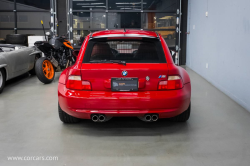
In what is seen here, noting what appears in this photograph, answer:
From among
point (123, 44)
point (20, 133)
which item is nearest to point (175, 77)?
point (123, 44)

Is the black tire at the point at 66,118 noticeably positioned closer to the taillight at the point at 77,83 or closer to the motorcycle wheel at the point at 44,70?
the taillight at the point at 77,83

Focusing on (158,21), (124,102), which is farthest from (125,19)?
(124,102)

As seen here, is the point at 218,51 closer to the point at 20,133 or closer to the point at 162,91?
the point at 162,91

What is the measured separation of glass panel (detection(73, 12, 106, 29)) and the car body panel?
3.62m

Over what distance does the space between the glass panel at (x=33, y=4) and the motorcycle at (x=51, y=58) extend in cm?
479

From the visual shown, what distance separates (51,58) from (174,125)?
15.4ft

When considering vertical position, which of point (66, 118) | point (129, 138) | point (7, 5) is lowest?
point (129, 138)

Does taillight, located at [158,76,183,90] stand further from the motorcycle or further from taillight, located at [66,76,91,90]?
the motorcycle

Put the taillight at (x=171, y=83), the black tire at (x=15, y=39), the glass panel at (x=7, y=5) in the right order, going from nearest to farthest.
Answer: the taillight at (x=171, y=83) < the black tire at (x=15, y=39) < the glass panel at (x=7, y=5)

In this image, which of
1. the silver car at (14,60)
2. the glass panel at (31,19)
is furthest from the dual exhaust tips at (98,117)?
the glass panel at (31,19)

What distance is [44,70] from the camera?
7266 mm

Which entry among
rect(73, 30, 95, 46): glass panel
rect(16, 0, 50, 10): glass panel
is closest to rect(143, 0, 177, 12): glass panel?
rect(73, 30, 95, 46): glass panel

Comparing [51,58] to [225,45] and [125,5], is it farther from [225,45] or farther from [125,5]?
[125,5]

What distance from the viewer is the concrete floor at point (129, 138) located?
2.78 m
